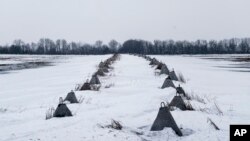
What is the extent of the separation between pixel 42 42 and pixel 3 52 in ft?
181

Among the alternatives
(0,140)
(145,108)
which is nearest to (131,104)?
(145,108)

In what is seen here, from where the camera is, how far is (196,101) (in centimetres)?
1004

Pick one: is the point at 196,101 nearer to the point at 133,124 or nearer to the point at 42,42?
the point at 133,124

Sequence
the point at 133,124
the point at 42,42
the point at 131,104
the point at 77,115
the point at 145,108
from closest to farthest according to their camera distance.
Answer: the point at 133,124 < the point at 77,115 < the point at 145,108 < the point at 131,104 < the point at 42,42

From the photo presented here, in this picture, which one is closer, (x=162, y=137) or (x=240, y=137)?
(x=240, y=137)

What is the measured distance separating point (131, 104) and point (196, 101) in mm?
1850

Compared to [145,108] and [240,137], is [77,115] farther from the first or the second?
[240,137]

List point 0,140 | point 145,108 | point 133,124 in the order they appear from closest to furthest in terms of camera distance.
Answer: point 0,140 < point 133,124 < point 145,108

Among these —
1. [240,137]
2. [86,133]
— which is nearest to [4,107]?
[86,133]

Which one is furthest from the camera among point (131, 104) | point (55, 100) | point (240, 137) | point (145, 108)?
point (55, 100)

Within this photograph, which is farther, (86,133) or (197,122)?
(197,122)

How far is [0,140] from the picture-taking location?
5969 millimetres

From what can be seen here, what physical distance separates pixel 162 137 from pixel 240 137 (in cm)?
162

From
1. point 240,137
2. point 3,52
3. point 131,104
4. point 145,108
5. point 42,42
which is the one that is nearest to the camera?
point 240,137
